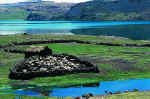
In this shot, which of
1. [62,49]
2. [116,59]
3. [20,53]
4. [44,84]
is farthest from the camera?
[62,49]

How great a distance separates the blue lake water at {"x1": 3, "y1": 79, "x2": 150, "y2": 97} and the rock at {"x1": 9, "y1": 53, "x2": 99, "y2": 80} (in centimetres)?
415

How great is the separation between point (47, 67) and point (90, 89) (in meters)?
9.16

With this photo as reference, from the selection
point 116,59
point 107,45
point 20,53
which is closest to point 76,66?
point 116,59

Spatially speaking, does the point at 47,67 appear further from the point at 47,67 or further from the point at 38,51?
the point at 38,51

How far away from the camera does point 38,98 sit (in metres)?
28.9

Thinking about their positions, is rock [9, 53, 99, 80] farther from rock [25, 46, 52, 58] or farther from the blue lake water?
the blue lake water

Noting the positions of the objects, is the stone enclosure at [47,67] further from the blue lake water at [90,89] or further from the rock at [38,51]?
the blue lake water at [90,89]

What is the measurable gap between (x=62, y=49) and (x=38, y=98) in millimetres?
41448

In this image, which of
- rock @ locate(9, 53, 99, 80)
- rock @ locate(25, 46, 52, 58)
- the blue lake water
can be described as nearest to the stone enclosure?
Result: rock @ locate(9, 53, 99, 80)

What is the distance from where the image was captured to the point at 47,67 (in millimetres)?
40969

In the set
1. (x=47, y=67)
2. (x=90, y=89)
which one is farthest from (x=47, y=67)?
(x=90, y=89)

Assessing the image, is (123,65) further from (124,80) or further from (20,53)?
(20,53)

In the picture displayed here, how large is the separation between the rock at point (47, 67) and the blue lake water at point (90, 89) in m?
4.15

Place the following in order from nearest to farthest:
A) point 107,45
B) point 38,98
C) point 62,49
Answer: point 38,98, point 62,49, point 107,45
